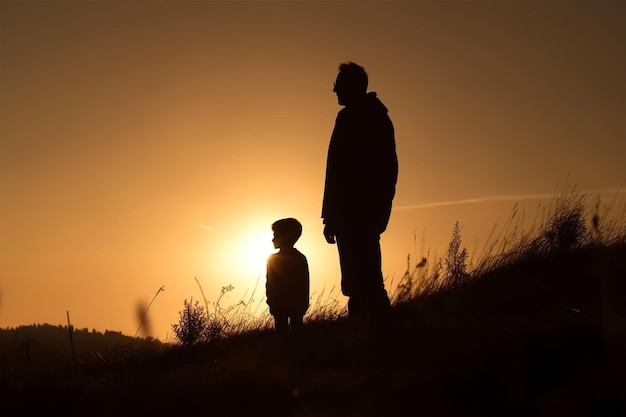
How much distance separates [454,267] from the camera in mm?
8523

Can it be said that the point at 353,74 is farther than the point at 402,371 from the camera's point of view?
Yes

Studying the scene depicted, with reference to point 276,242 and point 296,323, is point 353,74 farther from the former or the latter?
point 296,323

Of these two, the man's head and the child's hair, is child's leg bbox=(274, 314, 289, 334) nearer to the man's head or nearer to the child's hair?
the child's hair

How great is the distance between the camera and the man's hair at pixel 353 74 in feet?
25.5

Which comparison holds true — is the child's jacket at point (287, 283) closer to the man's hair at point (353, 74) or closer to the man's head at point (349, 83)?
the man's head at point (349, 83)

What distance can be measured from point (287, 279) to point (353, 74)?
2373 millimetres

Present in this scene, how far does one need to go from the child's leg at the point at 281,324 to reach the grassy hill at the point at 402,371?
409 millimetres

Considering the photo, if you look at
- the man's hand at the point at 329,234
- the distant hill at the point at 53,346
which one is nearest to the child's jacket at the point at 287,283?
the man's hand at the point at 329,234

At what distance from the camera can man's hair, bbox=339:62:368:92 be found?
7773 mm

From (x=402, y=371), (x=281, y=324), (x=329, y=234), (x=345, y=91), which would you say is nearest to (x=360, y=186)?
(x=329, y=234)

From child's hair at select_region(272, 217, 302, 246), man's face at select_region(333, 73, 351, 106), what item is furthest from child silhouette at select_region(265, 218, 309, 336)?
man's face at select_region(333, 73, 351, 106)

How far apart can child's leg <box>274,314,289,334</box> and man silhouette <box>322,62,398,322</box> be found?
0.73 m

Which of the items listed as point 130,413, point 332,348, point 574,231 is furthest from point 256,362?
point 574,231

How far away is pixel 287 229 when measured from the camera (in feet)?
25.5
